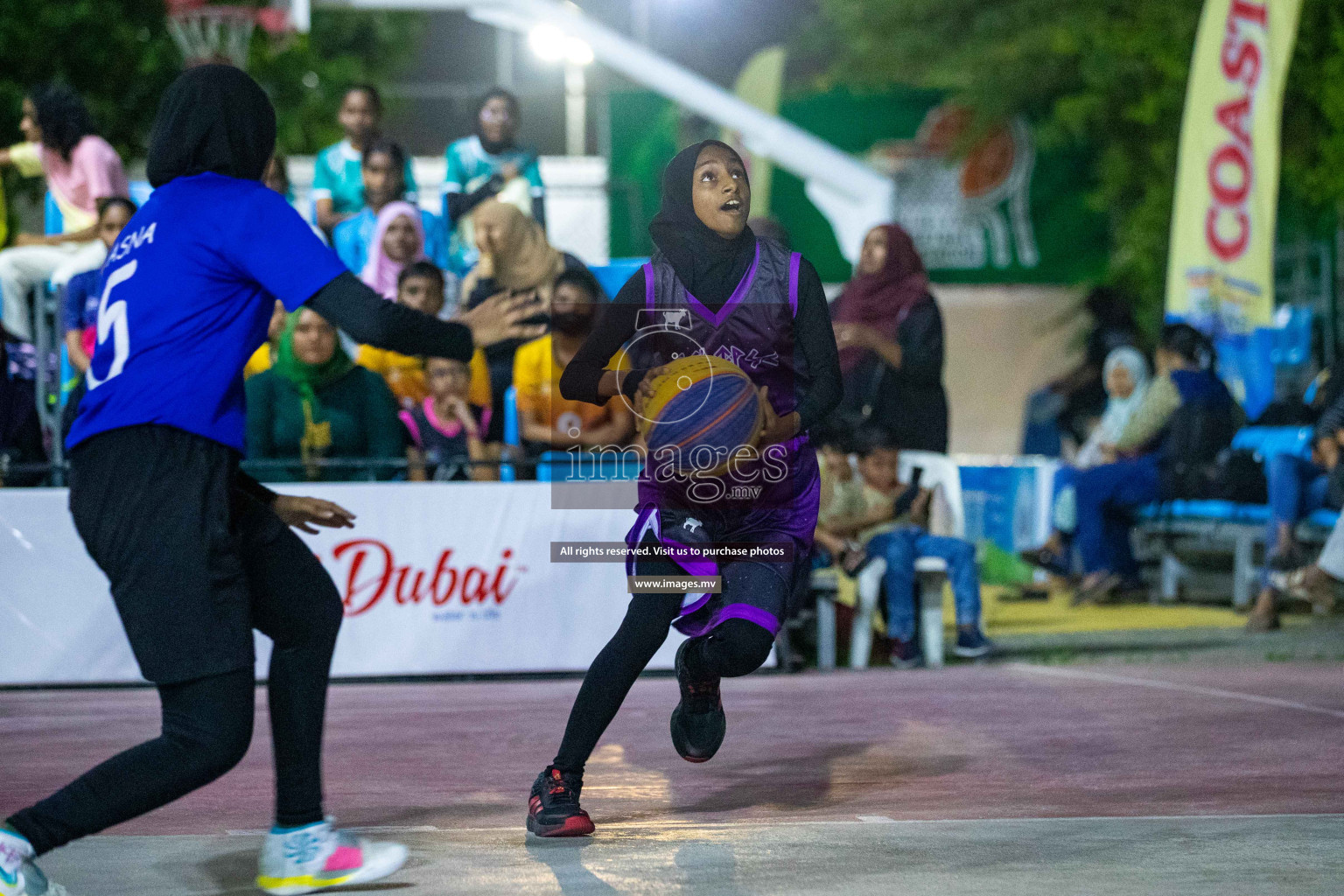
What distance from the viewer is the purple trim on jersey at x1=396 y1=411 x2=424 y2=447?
897 cm

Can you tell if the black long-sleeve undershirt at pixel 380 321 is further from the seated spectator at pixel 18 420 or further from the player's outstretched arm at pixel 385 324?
A: the seated spectator at pixel 18 420

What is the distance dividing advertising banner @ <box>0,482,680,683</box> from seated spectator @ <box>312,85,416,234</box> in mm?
3003

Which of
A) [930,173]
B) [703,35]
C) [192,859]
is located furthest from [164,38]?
[703,35]

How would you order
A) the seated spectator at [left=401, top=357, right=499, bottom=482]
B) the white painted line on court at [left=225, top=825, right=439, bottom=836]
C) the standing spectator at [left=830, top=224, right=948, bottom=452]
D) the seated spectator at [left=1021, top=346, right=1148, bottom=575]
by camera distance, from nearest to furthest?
the white painted line on court at [left=225, top=825, right=439, bottom=836]
the seated spectator at [left=401, top=357, right=499, bottom=482]
the standing spectator at [left=830, top=224, right=948, bottom=452]
the seated spectator at [left=1021, top=346, right=1148, bottom=575]

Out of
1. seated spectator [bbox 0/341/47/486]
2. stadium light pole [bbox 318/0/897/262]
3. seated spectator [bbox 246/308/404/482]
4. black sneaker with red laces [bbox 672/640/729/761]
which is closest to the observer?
black sneaker with red laces [bbox 672/640/729/761]

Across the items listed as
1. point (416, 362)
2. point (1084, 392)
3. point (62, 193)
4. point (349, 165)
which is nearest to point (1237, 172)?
point (1084, 392)

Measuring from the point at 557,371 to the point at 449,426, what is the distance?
2.47 feet

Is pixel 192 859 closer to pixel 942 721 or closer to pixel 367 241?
pixel 942 721

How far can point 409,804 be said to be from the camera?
535 centimetres

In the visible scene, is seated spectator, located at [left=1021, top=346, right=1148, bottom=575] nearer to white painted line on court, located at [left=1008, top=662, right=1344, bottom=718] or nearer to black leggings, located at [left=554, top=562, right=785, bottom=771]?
white painted line on court, located at [left=1008, top=662, right=1344, bottom=718]

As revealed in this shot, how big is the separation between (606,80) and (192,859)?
29.7 meters

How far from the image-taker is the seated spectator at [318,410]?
8.60 meters

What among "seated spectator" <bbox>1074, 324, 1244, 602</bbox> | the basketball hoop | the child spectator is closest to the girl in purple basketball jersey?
the child spectator

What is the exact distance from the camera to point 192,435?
390 cm
